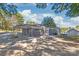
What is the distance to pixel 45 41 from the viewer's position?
1.51 meters

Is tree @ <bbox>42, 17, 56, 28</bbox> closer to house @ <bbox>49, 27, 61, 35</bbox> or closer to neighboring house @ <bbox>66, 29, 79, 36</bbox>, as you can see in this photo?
house @ <bbox>49, 27, 61, 35</bbox>

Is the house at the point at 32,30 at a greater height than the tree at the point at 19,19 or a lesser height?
lesser

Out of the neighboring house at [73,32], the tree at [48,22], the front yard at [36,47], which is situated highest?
the tree at [48,22]

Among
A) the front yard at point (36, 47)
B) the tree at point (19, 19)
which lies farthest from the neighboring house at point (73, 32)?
the tree at point (19, 19)

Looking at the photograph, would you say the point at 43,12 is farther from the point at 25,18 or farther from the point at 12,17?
the point at 12,17

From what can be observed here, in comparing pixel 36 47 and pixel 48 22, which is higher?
pixel 48 22

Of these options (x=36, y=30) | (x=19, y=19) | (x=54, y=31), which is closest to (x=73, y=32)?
(x=54, y=31)

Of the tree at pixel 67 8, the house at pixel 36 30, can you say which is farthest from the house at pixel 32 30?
the tree at pixel 67 8

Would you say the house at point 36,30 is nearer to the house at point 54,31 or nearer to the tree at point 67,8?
the house at point 54,31

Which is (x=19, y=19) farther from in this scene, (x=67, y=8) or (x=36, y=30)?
(x=67, y=8)

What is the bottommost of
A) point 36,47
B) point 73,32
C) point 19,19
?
point 36,47

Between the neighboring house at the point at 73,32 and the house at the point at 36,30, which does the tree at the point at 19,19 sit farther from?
the neighboring house at the point at 73,32

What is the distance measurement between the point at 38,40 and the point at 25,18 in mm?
218

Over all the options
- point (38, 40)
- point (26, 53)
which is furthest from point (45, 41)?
point (26, 53)
